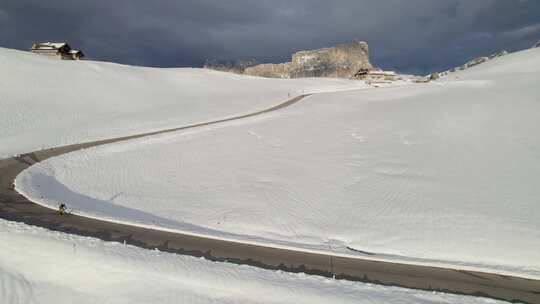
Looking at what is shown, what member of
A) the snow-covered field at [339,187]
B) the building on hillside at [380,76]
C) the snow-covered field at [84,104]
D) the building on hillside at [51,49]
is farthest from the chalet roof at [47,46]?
the building on hillside at [380,76]

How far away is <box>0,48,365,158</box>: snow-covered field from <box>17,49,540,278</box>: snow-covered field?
591 centimetres

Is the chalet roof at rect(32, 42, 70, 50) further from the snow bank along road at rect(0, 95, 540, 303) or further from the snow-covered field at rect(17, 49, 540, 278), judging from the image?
the snow bank along road at rect(0, 95, 540, 303)

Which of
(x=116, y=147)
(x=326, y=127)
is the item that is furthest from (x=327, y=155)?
(x=116, y=147)

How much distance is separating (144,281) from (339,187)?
1025 centimetres

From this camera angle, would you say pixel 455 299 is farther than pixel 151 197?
No

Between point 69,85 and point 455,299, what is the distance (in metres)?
46.7

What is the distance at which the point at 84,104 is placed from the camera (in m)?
37.2

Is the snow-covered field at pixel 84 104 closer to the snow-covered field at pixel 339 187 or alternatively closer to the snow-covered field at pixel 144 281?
the snow-covered field at pixel 339 187

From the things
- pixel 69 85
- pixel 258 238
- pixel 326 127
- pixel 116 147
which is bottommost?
pixel 258 238

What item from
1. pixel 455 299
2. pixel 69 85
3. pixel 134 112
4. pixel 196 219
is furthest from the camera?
pixel 69 85

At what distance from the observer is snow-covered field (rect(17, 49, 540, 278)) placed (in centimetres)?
1084

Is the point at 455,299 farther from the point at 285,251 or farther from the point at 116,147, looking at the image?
the point at 116,147

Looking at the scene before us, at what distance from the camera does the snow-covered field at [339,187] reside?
1084cm

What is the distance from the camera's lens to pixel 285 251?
972 centimetres
